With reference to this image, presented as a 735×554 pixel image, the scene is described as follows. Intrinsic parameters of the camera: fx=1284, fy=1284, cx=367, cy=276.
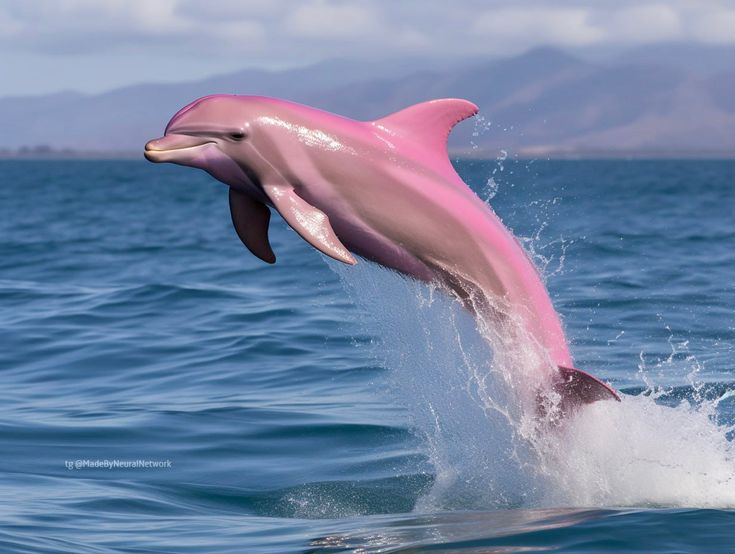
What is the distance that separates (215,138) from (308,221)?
2.60ft

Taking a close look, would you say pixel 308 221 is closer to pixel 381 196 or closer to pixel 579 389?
pixel 381 196

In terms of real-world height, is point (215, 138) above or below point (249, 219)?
above

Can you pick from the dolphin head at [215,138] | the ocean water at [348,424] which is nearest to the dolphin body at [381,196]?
the dolphin head at [215,138]

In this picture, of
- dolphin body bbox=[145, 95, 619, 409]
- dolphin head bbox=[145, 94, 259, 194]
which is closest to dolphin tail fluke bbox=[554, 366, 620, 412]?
dolphin body bbox=[145, 95, 619, 409]

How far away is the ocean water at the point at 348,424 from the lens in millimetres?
7633

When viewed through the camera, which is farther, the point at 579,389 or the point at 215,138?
the point at 579,389

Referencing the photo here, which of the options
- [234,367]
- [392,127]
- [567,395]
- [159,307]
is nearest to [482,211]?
[392,127]

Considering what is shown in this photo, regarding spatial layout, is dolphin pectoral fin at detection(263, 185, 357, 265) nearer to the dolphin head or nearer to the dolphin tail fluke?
the dolphin head

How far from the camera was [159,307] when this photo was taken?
17.1m

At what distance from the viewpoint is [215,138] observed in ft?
25.1

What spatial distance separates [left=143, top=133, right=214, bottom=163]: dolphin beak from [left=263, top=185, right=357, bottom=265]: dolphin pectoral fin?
469mm

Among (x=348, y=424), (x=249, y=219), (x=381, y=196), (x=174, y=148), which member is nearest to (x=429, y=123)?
(x=381, y=196)

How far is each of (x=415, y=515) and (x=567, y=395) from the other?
122cm

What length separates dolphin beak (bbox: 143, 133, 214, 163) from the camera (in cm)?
747
